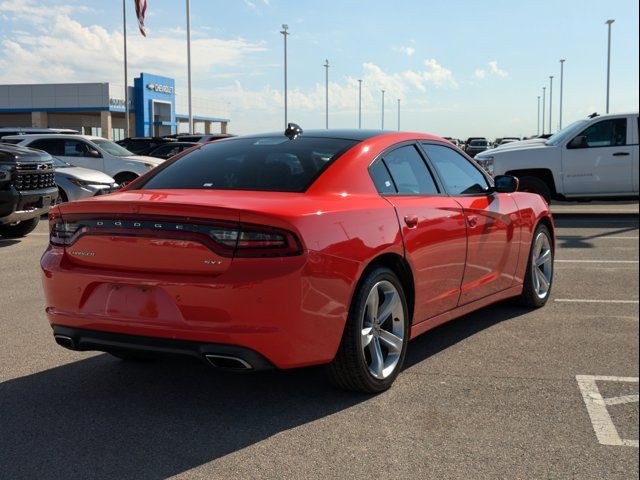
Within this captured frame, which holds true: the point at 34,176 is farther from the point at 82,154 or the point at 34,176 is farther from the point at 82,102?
the point at 82,102

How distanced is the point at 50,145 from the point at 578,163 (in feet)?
37.9

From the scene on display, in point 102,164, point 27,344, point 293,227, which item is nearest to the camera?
point 293,227

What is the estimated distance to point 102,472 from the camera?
130 inches

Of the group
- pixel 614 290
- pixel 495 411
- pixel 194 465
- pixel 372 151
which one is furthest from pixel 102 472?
pixel 614 290

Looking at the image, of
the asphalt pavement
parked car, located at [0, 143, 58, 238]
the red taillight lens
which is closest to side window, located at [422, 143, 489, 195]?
the asphalt pavement

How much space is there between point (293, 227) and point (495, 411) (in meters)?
1.45

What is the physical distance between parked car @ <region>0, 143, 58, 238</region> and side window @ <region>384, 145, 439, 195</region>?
23.9ft

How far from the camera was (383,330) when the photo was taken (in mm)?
4406

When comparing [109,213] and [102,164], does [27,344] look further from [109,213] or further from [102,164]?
[102,164]

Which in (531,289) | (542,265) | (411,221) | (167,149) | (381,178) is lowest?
(531,289)

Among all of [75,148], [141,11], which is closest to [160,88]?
[141,11]

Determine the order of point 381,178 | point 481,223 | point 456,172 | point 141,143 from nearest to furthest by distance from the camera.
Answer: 1. point 381,178
2. point 481,223
3. point 456,172
4. point 141,143

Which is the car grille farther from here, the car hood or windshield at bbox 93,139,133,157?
windshield at bbox 93,139,133,157

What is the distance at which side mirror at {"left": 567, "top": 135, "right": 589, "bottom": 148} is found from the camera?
1452 centimetres
